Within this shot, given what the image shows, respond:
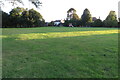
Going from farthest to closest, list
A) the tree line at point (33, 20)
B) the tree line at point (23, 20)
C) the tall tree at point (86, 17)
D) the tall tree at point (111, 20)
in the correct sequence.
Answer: the tall tree at point (86, 17), the tree line at point (23, 20), the tree line at point (33, 20), the tall tree at point (111, 20)

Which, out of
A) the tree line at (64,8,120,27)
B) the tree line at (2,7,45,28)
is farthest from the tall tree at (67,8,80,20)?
the tree line at (2,7,45,28)

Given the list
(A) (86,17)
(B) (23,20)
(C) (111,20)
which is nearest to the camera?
(C) (111,20)

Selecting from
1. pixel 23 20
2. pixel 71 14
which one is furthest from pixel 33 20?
pixel 71 14

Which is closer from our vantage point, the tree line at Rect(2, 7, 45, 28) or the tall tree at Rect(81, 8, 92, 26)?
the tree line at Rect(2, 7, 45, 28)

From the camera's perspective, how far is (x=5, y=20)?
45844 mm

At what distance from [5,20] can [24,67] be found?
49486 millimetres

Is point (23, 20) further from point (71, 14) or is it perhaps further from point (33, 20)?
point (71, 14)

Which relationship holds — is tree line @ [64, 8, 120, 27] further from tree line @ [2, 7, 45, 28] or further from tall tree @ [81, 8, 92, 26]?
tree line @ [2, 7, 45, 28]

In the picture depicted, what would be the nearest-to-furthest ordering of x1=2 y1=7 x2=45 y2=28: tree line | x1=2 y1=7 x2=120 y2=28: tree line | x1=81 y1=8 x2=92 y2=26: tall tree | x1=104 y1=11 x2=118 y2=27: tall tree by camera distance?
x1=104 y1=11 x2=118 y2=27: tall tree < x1=2 y1=7 x2=120 y2=28: tree line < x1=2 y1=7 x2=45 y2=28: tree line < x1=81 y1=8 x2=92 y2=26: tall tree

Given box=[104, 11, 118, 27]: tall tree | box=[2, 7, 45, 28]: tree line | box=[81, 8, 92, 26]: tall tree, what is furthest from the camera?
box=[81, 8, 92, 26]: tall tree

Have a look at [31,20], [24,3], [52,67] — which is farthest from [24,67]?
[31,20]

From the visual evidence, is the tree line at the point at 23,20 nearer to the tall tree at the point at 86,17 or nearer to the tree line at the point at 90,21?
the tree line at the point at 90,21

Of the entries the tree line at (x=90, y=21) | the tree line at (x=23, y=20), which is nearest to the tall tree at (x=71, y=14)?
the tree line at (x=90, y=21)

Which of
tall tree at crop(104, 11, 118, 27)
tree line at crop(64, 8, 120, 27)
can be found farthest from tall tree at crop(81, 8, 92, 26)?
tall tree at crop(104, 11, 118, 27)
